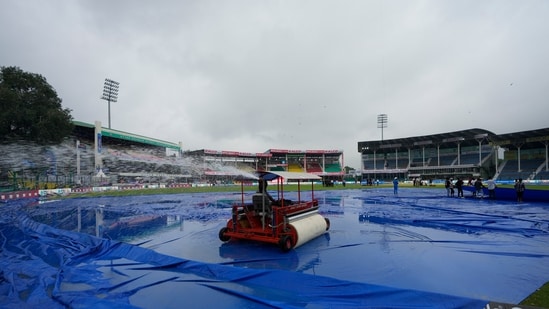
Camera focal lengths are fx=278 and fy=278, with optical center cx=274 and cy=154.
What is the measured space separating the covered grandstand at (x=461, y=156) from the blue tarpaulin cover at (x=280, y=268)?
55275mm

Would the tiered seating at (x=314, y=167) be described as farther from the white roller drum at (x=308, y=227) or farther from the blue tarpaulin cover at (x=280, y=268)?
the white roller drum at (x=308, y=227)

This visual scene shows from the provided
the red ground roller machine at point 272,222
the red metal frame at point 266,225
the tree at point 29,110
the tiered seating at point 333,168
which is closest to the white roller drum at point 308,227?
the red ground roller machine at point 272,222

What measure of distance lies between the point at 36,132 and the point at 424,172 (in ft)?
235

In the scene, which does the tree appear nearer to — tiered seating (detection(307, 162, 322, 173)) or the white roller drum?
the white roller drum

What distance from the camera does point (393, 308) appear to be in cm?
376

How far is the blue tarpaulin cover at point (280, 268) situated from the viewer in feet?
13.7

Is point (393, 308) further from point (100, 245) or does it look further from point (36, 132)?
point (36, 132)

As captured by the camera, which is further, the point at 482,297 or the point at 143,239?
the point at 143,239

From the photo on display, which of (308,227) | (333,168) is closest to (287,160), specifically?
(333,168)

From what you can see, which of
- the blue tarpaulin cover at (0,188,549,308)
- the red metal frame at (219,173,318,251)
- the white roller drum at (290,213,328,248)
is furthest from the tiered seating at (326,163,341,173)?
the red metal frame at (219,173,318,251)

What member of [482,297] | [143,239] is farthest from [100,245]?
[482,297]

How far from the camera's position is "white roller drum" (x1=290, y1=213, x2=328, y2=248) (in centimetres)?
735

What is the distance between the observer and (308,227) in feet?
26.0

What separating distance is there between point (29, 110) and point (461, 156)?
252ft
